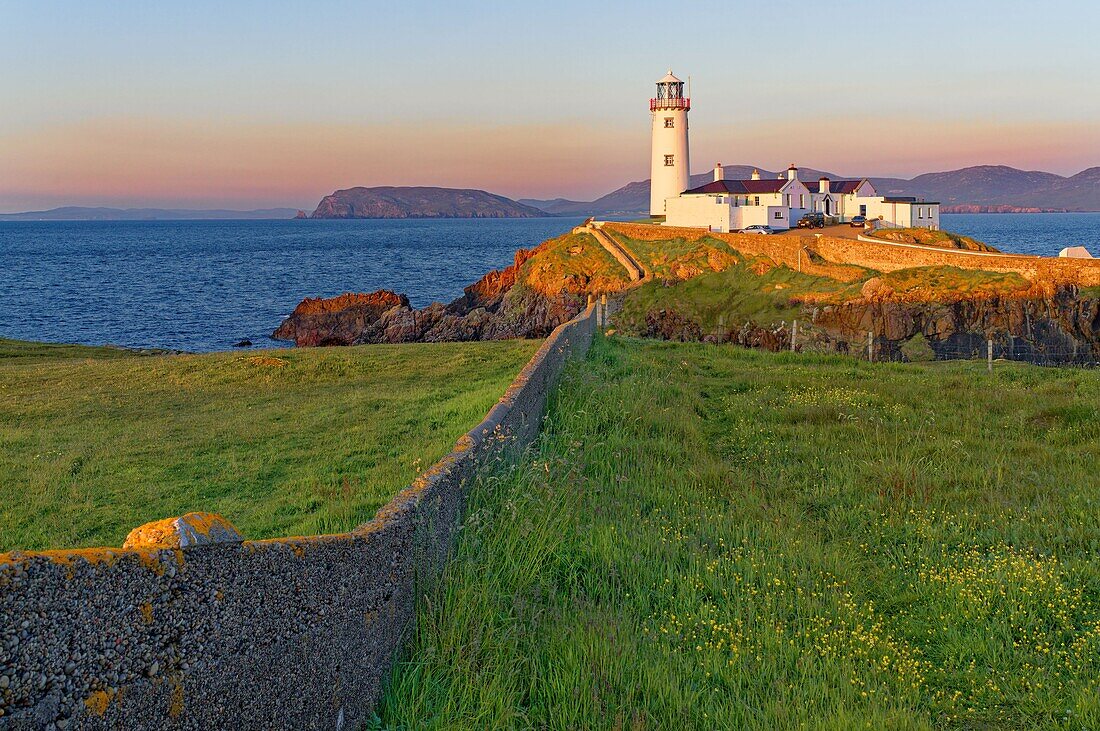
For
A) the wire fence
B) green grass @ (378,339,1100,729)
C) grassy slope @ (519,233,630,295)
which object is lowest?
the wire fence

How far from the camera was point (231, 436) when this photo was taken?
43.9ft

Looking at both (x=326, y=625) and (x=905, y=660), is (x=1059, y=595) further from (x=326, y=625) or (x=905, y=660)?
(x=326, y=625)

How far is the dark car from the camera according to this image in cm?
7288

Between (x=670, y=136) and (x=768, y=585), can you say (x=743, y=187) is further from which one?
(x=768, y=585)

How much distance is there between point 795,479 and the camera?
1116 cm

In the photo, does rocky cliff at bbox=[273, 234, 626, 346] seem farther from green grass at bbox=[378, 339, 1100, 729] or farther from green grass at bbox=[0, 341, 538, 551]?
green grass at bbox=[378, 339, 1100, 729]

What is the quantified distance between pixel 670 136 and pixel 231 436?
73041 mm

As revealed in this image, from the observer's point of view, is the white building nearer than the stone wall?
No

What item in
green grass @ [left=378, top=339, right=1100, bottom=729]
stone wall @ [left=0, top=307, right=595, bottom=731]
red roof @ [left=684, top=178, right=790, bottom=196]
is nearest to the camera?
stone wall @ [left=0, top=307, right=595, bottom=731]

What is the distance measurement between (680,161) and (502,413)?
75634mm

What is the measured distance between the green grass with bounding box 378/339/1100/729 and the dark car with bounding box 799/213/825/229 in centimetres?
6217

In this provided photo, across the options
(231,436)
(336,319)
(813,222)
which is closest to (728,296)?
(813,222)

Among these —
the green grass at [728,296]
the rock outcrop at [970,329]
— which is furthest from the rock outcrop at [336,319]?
the rock outcrop at [970,329]

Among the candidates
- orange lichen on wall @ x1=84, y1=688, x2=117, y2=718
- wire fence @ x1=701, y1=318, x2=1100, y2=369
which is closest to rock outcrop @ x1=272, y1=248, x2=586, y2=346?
wire fence @ x1=701, y1=318, x2=1100, y2=369
